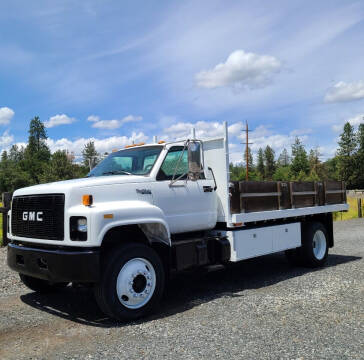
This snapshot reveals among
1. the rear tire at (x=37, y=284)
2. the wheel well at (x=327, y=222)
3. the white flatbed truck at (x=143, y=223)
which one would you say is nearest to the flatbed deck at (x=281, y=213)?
the white flatbed truck at (x=143, y=223)

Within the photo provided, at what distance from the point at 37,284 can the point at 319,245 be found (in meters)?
5.92

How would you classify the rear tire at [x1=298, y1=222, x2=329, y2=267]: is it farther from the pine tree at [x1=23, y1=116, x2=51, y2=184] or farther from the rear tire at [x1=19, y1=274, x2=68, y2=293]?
the pine tree at [x1=23, y1=116, x2=51, y2=184]

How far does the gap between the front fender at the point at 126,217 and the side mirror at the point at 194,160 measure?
88cm

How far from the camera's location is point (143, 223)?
566 centimetres

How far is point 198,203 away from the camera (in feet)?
22.2

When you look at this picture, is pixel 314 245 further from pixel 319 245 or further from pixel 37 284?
pixel 37 284

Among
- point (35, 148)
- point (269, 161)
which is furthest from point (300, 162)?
point (35, 148)

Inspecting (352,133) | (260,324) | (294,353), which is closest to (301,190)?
(260,324)

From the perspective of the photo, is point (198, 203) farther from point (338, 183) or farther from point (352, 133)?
point (352, 133)

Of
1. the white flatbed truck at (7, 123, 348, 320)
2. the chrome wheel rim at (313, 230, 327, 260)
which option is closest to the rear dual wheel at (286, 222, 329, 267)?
the chrome wheel rim at (313, 230, 327, 260)

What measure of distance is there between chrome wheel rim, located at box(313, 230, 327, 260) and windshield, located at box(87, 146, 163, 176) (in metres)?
4.52

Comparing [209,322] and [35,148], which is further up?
[35,148]

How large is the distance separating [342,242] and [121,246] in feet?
29.8

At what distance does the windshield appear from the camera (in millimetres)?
6461
